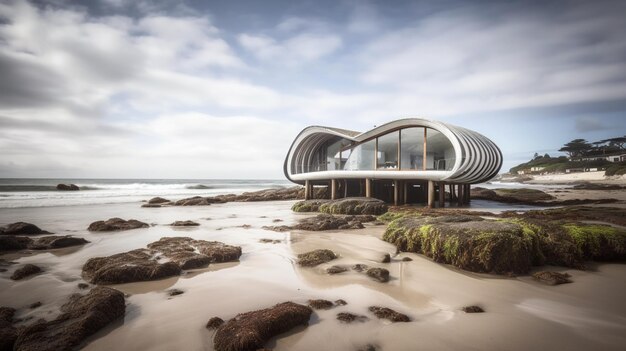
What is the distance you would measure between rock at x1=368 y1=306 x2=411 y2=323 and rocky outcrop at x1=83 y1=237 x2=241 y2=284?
3705mm

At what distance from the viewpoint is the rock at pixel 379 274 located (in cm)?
491

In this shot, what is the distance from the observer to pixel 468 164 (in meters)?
14.1

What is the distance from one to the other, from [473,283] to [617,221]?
28.0 feet

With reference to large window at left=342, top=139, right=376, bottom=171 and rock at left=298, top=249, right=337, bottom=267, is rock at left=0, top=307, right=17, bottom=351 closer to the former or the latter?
rock at left=298, top=249, right=337, bottom=267

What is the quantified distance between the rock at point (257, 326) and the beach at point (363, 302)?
11 cm

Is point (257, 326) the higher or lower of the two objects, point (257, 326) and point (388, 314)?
the higher

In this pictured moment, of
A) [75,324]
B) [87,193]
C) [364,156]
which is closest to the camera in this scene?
[75,324]

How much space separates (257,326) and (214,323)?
2.17ft

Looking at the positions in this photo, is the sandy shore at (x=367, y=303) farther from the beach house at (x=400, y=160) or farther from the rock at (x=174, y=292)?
the beach house at (x=400, y=160)

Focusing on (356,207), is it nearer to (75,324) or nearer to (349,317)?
(349,317)

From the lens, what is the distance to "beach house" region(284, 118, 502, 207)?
1505cm

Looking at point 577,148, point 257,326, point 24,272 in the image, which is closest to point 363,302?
point 257,326

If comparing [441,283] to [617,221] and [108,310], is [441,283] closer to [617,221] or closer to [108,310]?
[108,310]

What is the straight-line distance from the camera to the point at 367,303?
13.1ft
